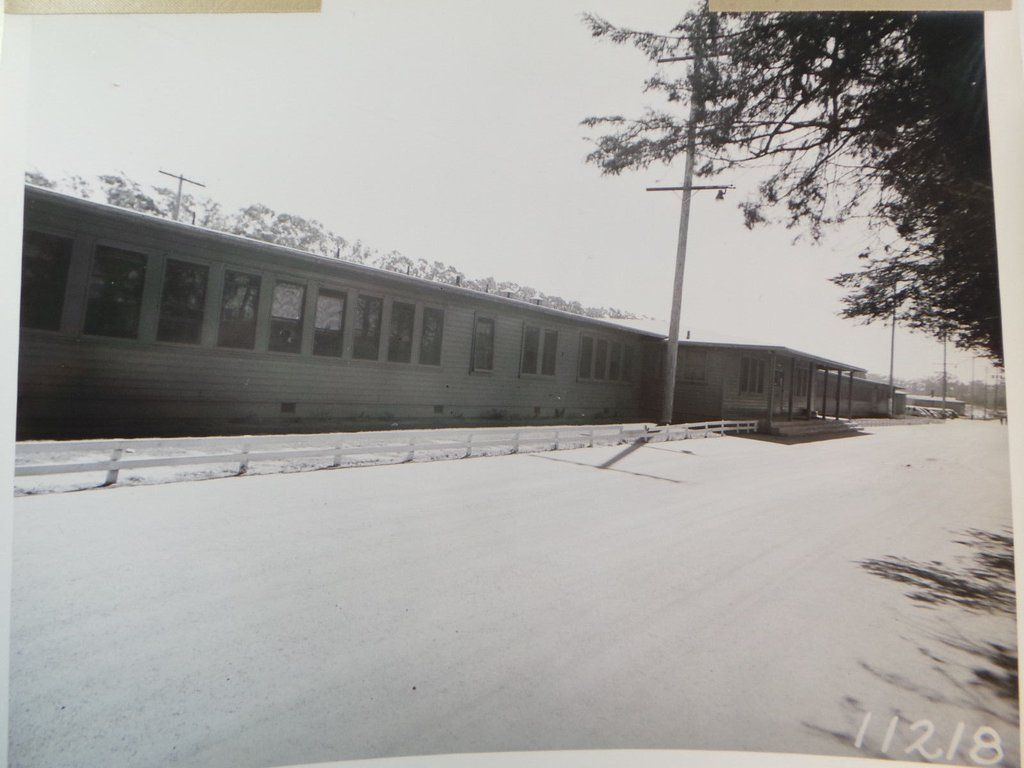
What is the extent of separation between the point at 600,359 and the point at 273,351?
8681 mm

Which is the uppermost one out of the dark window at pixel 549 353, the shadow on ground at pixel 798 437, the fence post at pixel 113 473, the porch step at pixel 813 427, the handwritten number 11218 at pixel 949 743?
the dark window at pixel 549 353

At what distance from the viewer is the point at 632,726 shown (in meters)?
2.07

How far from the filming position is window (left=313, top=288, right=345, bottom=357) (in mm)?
9438

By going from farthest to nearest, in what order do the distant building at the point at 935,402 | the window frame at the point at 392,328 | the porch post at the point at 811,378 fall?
the window frame at the point at 392,328 → the porch post at the point at 811,378 → the distant building at the point at 935,402

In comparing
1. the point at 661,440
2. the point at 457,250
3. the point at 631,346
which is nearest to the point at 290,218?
the point at 457,250

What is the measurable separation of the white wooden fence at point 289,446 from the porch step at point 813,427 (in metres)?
1.19

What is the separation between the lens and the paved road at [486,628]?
2023mm

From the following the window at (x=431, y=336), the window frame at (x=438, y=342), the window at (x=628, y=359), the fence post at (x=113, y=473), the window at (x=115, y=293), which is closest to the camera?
the fence post at (x=113, y=473)

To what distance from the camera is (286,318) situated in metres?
9.05

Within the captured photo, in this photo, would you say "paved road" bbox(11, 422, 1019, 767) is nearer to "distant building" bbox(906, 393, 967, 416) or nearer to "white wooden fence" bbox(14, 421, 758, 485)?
"distant building" bbox(906, 393, 967, 416)

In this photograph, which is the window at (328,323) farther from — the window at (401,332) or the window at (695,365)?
the window at (695,365)

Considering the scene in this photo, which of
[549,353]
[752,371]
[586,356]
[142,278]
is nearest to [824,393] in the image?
[752,371]

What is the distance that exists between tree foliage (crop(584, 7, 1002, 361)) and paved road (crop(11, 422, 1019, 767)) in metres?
0.83

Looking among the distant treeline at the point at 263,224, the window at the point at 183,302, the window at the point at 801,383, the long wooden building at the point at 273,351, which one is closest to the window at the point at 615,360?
the long wooden building at the point at 273,351
